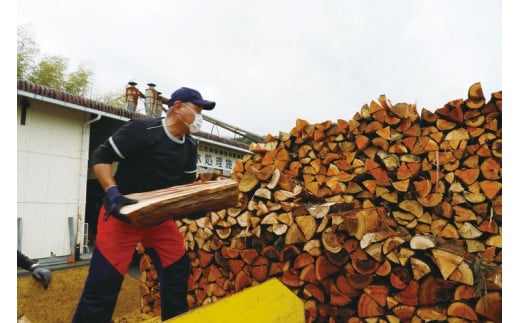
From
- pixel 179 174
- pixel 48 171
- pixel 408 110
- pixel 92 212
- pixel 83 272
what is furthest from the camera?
pixel 92 212

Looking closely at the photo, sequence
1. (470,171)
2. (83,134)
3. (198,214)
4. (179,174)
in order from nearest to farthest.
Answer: (198,214)
(179,174)
(470,171)
(83,134)

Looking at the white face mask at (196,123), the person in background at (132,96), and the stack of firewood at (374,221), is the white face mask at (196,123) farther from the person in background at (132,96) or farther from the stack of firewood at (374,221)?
the person in background at (132,96)

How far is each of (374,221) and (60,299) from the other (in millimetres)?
3635

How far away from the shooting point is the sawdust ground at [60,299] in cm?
383

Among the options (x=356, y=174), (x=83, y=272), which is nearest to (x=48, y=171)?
(x=83, y=272)

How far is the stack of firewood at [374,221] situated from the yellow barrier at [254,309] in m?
0.67

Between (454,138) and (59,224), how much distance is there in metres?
5.81

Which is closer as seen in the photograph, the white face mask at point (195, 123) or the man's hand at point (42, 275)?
the man's hand at point (42, 275)

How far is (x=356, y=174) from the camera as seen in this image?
12.6ft

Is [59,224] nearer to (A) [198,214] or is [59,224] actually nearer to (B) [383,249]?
(A) [198,214]

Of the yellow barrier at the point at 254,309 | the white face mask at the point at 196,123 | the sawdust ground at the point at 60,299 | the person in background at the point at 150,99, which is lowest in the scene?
the sawdust ground at the point at 60,299

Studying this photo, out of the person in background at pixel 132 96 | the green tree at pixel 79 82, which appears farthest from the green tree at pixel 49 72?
the person in background at pixel 132 96

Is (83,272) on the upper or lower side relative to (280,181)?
lower

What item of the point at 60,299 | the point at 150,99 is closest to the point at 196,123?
the point at 60,299
